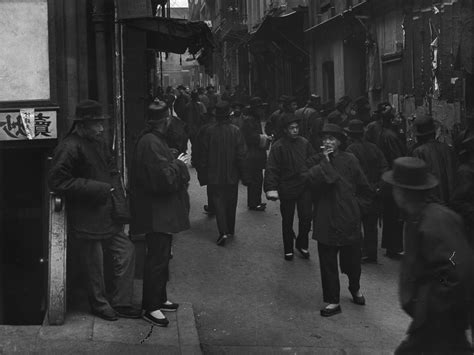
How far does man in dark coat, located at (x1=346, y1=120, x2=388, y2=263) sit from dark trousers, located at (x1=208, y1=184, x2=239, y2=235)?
196 centimetres

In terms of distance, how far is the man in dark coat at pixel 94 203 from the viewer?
6.48 meters

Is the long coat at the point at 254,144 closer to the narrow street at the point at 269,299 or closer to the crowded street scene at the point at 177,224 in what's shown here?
the crowded street scene at the point at 177,224

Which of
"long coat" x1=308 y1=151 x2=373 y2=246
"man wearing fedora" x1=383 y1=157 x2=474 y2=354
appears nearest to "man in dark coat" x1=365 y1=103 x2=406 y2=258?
"long coat" x1=308 y1=151 x2=373 y2=246

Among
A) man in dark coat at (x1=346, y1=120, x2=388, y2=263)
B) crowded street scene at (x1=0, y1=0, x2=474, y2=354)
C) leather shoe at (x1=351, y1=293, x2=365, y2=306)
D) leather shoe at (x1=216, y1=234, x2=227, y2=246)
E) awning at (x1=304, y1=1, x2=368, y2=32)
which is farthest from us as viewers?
awning at (x1=304, y1=1, x2=368, y2=32)

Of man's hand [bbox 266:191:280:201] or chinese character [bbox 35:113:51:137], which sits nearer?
chinese character [bbox 35:113:51:137]

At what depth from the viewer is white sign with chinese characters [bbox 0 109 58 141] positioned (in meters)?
7.07

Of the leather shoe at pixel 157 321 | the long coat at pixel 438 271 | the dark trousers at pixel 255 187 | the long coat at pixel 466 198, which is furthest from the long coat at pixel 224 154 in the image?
the long coat at pixel 438 271

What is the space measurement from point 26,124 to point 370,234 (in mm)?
4640

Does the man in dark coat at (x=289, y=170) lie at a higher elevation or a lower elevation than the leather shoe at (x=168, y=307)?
higher

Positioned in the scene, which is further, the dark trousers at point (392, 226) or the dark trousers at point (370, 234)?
the dark trousers at point (392, 226)

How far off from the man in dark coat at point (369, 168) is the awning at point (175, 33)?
226 centimetres

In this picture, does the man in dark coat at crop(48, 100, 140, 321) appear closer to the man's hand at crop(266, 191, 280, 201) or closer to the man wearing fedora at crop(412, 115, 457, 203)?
the man's hand at crop(266, 191, 280, 201)

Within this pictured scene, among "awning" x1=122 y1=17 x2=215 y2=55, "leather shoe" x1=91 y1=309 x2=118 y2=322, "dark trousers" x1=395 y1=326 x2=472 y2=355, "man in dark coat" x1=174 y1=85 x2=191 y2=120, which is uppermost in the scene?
"awning" x1=122 y1=17 x2=215 y2=55

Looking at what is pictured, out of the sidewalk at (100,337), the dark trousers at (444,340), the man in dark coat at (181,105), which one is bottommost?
the sidewalk at (100,337)
